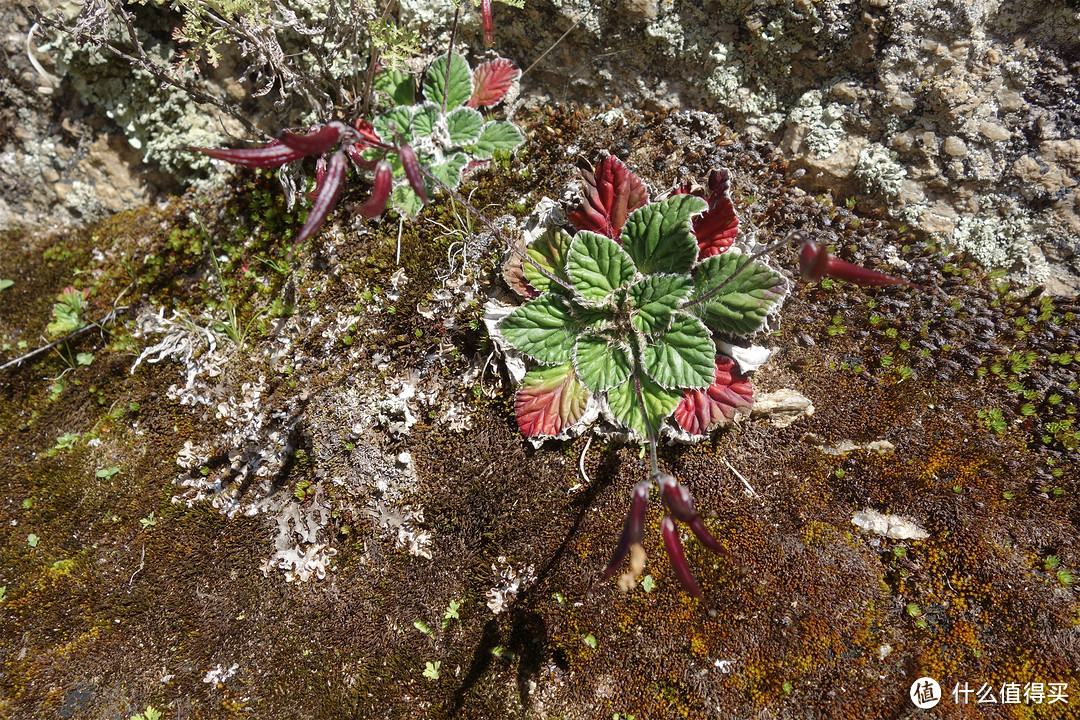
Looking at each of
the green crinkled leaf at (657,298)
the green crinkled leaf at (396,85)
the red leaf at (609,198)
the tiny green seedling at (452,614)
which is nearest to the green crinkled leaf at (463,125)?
the green crinkled leaf at (396,85)

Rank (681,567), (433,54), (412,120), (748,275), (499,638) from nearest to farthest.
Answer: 1. (681,567)
2. (748,275)
3. (499,638)
4. (412,120)
5. (433,54)

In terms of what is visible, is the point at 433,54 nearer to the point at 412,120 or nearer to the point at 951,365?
the point at 412,120

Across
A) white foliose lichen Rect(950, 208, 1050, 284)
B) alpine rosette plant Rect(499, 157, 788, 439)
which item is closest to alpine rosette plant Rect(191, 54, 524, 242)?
alpine rosette plant Rect(499, 157, 788, 439)

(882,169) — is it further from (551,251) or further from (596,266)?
(551,251)

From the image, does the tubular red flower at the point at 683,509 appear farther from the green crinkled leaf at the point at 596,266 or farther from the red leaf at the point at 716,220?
the red leaf at the point at 716,220

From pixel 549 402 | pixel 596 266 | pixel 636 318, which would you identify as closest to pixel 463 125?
pixel 596 266

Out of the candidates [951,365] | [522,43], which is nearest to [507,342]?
[522,43]

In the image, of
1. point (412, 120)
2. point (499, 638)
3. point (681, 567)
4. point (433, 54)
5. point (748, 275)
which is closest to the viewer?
point (681, 567)
